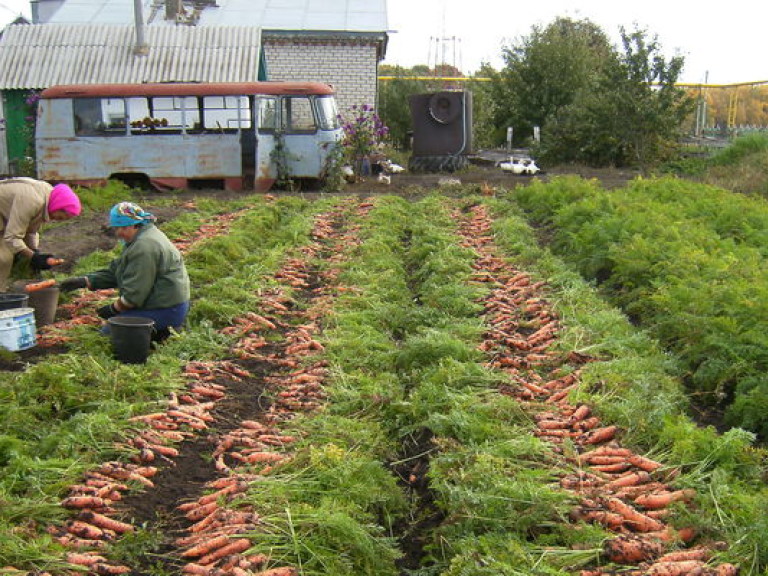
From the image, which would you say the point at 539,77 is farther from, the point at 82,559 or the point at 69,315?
the point at 82,559

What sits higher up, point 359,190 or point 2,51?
point 2,51

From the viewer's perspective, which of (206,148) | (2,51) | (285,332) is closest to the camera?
(285,332)

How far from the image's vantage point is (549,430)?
6078 mm

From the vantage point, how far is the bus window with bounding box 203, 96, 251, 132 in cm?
1972

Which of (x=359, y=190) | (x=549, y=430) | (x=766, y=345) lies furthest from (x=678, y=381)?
(x=359, y=190)

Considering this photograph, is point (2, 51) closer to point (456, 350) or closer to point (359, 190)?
point (359, 190)

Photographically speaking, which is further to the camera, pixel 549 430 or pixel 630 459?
pixel 549 430

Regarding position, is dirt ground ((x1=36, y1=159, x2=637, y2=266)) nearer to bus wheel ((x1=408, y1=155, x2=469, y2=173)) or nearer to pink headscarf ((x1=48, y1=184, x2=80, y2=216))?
bus wheel ((x1=408, y1=155, x2=469, y2=173))

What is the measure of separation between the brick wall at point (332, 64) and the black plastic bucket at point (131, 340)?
21.7m

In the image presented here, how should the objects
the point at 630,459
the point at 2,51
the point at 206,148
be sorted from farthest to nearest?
the point at 2,51 < the point at 206,148 < the point at 630,459

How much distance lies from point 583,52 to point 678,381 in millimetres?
25705

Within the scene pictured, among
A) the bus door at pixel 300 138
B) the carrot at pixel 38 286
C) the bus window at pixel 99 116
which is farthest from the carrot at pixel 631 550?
A: the bus window at pixel 99 116

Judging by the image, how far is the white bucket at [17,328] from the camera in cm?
762

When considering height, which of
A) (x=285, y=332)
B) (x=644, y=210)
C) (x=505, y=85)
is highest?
(x=505, y=85)
